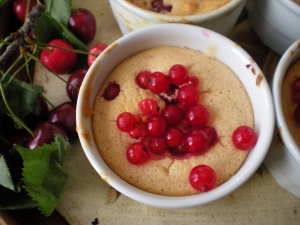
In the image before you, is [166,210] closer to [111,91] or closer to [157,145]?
[157,145]

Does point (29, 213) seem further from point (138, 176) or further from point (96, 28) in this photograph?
point (96, 28)

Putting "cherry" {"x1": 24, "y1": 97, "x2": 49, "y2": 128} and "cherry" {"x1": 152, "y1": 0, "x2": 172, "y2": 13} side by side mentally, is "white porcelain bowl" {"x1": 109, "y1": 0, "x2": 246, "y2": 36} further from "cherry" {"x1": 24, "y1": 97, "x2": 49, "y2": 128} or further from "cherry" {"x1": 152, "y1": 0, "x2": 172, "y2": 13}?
"cherry" {"x1": 24, "y1": 97, "x2": 49, "y2": 128}

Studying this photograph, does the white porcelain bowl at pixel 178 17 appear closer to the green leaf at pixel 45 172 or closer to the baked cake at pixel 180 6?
the baked cake at pixel 180 6

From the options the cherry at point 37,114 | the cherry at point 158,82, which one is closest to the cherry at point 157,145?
the cherry at point 158,82

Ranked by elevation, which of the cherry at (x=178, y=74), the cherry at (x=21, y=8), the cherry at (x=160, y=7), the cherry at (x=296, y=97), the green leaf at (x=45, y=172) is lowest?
the green leaf at (x=45, y=172)

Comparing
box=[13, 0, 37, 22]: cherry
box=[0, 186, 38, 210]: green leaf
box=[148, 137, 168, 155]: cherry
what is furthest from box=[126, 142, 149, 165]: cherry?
Answer: box=[13, 0, 37, 22]: cherry

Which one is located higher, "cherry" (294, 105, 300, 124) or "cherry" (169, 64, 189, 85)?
"cherry" (169, 64, 189, 85)
